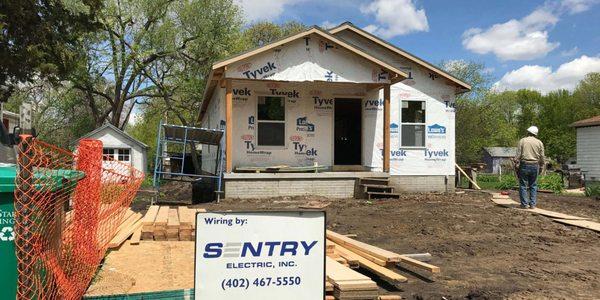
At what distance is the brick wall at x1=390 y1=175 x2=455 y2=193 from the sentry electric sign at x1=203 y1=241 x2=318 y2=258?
13110 millimetres

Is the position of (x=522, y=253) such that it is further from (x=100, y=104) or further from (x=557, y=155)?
(x=557, y=155)

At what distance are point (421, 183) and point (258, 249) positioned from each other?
552 inches

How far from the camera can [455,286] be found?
5.80 metres

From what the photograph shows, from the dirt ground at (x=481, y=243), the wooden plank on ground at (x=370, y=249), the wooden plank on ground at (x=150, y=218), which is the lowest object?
the dirt ground at (x=481, y=243)

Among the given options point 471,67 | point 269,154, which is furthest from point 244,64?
point 471,67

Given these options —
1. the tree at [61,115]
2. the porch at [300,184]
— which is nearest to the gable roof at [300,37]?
the porch at [300,184]

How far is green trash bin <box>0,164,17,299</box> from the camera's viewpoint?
3.13m

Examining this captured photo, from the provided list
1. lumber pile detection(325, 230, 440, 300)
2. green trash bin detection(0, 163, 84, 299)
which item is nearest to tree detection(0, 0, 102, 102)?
lumber pile detection(325, 230, 440, 300)

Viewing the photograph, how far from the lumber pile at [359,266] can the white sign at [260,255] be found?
2.79ft

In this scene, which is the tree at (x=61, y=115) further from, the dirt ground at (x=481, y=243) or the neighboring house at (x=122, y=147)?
the dirt ground at (x=481, y=243)

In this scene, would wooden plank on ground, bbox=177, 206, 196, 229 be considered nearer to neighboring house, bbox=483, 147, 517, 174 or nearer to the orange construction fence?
the orange construction fence

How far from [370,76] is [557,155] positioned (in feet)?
163

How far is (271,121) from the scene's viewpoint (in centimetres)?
1591

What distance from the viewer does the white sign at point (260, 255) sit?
346 cm
